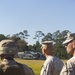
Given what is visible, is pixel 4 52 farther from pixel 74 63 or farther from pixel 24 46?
pixel 24 46

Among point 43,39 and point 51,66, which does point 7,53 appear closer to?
point 51,66

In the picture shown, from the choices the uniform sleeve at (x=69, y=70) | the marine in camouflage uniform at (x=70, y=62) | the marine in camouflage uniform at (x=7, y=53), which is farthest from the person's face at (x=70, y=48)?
the marine in camouflage uniform at (x=7, y=53)

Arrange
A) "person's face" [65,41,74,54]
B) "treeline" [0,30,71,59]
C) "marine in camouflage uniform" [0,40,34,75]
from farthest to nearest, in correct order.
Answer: "treeline" [0,30,71,59] → "person's face" [65,41,74,54] → "marine in camouflage uniform" [0,40,34,75]

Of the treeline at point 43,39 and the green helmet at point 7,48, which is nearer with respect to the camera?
the green helmet at point 7,48

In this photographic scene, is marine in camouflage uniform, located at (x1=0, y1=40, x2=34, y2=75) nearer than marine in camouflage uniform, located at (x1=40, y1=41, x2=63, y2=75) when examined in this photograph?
Yes

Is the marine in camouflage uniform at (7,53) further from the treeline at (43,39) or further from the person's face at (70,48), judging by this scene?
the treeline at (43,39)

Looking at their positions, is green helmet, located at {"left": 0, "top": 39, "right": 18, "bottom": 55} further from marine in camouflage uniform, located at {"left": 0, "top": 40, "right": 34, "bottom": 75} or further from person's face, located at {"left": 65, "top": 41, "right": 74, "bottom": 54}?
person's face, located at {"left": 65, "top": 41, "right": 74, "bottom": 54}

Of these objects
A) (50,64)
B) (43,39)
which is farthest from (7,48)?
(43,39)

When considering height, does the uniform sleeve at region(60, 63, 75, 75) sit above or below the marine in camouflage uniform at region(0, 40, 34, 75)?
below

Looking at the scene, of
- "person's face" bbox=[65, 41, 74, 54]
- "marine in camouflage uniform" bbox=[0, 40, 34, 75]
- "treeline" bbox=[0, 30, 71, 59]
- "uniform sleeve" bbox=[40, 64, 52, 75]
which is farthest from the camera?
"treeline" bbox=[0, 30, 71, 59]

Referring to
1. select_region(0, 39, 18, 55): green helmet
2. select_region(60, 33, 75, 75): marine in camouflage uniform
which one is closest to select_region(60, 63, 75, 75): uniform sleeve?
select_region(60, 33, 75, 75): marine in camouflage uniform

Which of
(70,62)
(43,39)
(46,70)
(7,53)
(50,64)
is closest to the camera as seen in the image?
(7,53)

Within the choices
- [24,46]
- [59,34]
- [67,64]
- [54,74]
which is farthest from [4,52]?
[59,34]

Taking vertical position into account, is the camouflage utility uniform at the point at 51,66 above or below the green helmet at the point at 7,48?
below
